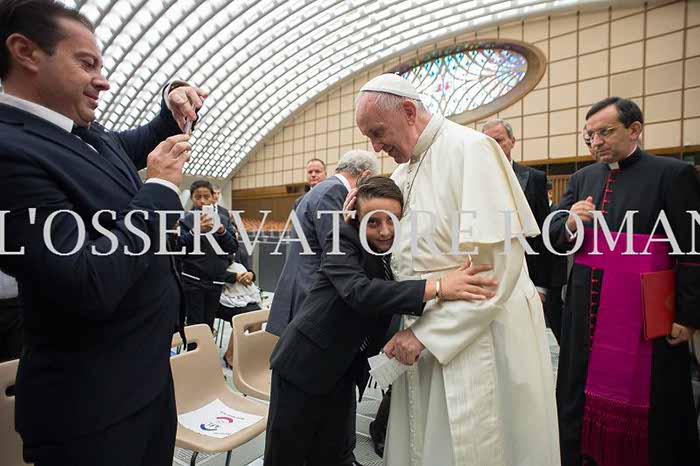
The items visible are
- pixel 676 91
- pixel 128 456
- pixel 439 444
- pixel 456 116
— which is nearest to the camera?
pixel 128 456

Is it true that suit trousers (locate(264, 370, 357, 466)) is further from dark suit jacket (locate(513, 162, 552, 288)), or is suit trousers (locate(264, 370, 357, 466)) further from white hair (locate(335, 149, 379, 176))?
dark suit jacket (locate(513, 162, 552, 288))

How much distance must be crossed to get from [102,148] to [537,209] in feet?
9.10

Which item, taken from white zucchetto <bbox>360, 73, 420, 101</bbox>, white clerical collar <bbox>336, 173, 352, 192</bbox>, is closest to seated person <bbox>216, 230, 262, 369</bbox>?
white clerical collar <bbox>336, 173, 352, 192</bbox>

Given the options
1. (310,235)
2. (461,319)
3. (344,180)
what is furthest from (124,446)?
(344,180)

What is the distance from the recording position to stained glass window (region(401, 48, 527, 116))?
14961mm

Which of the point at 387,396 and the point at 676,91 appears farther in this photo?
the point at 676,91

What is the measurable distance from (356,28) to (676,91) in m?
11.7

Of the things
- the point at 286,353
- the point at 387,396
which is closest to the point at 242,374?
the point at 387,396

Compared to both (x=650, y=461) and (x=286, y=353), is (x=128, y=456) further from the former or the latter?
(x=650, y=461)

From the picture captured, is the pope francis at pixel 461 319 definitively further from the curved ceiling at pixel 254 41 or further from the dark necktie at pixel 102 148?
the curved ceiling at pixel 254 41

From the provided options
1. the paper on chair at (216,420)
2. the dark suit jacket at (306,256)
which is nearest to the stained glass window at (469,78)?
the dark suit jacket at (306,256)

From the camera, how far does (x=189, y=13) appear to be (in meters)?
14.1

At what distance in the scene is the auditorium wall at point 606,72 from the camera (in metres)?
11.5

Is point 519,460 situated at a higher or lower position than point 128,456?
lower
